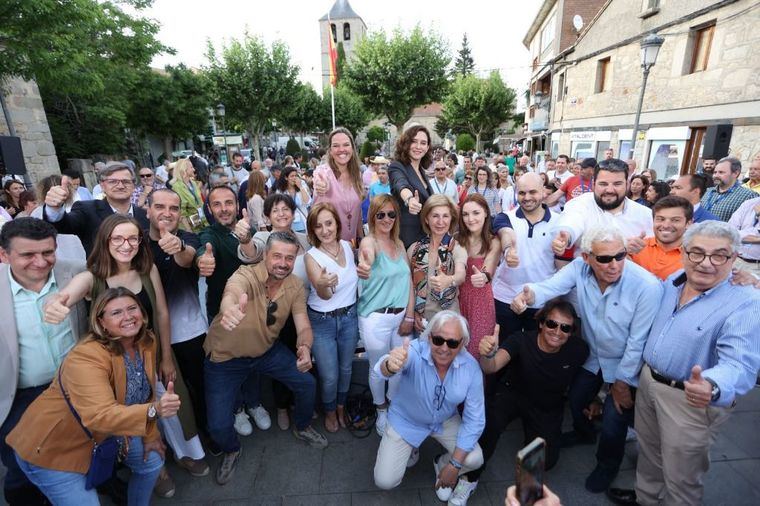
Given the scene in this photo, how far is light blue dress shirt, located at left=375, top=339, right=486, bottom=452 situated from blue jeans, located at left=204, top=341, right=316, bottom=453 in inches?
30.1

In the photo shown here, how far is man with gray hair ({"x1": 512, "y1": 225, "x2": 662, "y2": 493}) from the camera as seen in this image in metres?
2.53

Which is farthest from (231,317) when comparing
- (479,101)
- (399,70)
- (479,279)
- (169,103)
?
(479,101)

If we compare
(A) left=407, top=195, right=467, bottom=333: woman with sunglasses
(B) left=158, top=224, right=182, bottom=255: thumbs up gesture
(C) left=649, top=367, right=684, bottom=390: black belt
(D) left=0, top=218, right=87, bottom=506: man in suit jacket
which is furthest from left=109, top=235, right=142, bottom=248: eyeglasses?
(C) left=649, top=367, right=684, bottom=390: black belt

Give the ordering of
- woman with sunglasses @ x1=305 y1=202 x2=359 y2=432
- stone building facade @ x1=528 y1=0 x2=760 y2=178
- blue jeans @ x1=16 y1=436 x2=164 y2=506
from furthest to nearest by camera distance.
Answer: stone building facade @ x1=528 y1=0 x2=760 y2=178, woman with sunglasses @ x1=305 y1=202 x2=359 y2=432, blue jeans @ x1=16 y1=436 x2=164 y2=506

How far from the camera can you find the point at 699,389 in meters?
1.95

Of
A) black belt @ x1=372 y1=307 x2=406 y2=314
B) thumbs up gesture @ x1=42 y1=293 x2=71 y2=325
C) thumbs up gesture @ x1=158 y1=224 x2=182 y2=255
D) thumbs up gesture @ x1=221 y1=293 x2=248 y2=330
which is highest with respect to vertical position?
thumbs up gesture @ x1=158 y1=224 x2=182 y2=255

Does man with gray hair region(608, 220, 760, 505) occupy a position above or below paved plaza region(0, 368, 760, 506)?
above

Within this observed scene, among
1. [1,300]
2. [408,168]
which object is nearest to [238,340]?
[1,300]

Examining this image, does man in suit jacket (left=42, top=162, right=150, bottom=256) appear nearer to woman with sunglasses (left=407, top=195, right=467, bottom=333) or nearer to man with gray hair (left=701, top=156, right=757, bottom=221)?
woman with sunglasses (left=407, top=195, right=467, bottom=333)

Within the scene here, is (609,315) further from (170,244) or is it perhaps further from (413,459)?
(170,244)

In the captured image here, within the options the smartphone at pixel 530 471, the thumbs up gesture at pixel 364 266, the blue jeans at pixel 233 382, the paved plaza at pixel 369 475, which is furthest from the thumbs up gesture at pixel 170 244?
the smartphone at pixel 530 471

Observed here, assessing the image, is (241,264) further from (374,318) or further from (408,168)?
(408,168)

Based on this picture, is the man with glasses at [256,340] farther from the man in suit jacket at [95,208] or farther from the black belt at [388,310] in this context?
the man in suit jacket at [95,208]

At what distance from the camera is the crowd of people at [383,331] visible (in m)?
2.14
